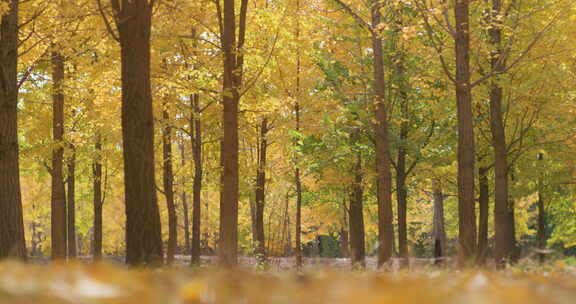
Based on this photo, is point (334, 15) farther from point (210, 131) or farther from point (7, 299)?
point (7, 299)

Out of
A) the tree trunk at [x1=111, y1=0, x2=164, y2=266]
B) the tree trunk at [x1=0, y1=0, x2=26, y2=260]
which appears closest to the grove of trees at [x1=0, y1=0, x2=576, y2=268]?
the tree trunk at [x1=0, y1=0, x2=26, y2=260]

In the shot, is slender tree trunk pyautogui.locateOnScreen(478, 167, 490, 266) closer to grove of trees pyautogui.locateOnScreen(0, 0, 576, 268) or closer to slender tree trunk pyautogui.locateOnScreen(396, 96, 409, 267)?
grove of trees pyautogui.locateOnScreen(0, 0, 576, 268)

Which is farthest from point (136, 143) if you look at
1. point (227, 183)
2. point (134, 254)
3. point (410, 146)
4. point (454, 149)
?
point (454, 149)

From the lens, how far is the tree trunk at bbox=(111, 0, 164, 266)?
28.0 ft

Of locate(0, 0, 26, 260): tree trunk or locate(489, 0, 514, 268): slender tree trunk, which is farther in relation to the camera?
locate(489, 0, 514, 268): slender tree trunk

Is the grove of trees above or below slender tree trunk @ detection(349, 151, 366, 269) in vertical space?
above

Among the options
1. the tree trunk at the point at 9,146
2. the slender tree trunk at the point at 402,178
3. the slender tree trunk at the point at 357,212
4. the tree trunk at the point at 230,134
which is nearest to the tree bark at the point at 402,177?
the slender tree trunk at the point at 402,178

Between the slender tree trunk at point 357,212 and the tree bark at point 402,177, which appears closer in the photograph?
the tree bark at point 402,177

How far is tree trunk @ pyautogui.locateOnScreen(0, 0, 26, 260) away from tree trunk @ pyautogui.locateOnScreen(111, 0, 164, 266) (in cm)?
288

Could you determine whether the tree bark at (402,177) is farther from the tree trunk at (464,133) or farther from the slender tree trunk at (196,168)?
the tree trunk at (464,133)

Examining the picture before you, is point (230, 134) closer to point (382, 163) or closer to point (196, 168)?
point (382, 163)

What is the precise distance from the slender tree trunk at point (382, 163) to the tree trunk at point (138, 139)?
740 centimetres

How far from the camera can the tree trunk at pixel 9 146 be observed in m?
10.6

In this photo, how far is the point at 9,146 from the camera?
10.7 m
